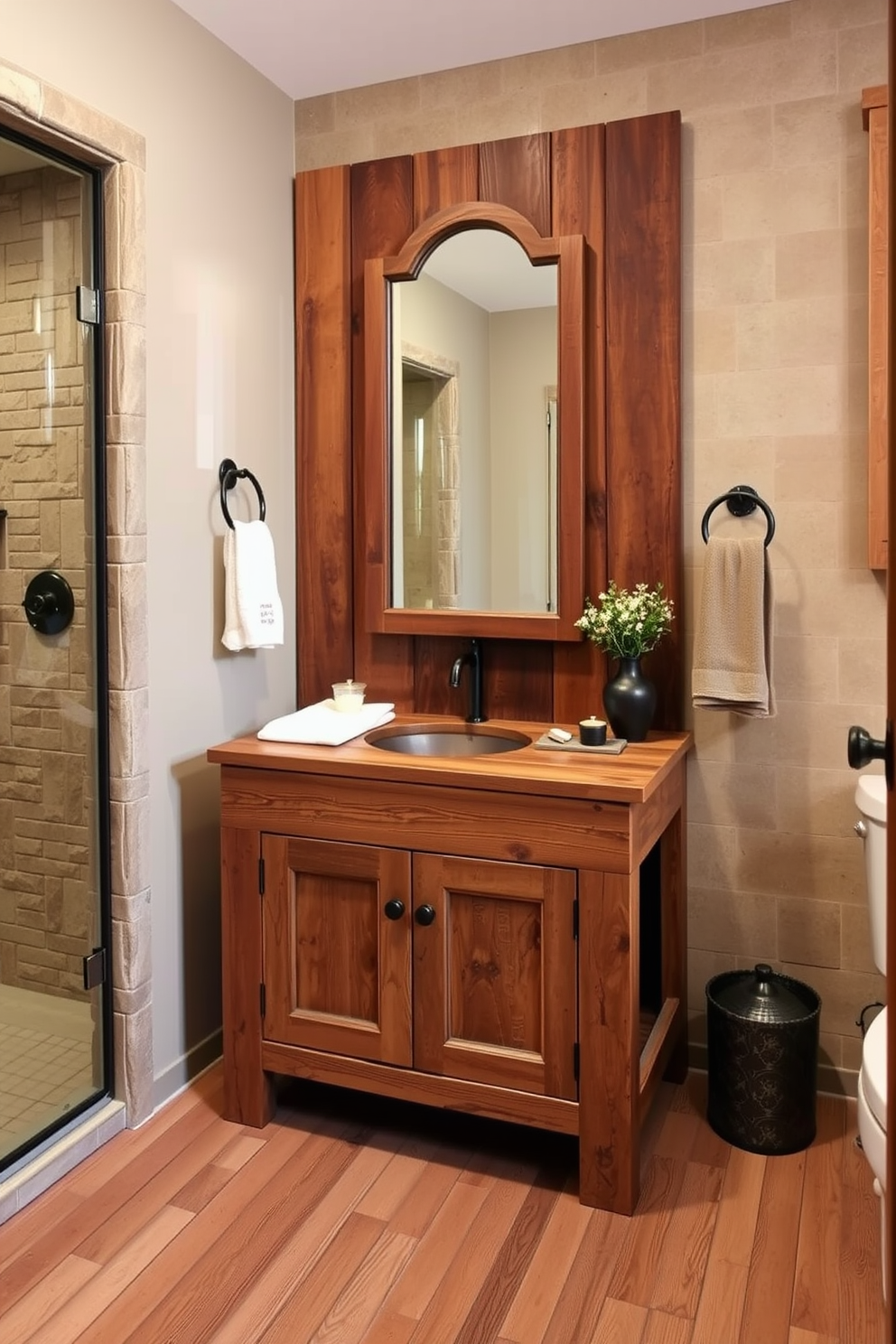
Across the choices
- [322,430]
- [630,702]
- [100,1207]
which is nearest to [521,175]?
[322,430]

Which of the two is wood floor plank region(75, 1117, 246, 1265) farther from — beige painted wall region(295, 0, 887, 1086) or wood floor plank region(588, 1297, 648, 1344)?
beige painted wall region(295, 0, 887, 1086)

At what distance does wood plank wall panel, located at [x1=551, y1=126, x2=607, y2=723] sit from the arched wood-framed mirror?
38mm

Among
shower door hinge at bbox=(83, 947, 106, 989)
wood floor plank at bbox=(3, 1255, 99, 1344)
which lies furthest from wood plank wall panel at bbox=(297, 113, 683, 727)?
wood floor plank at bbox=(3, 1255, 99, 1344)

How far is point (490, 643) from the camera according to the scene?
265cm

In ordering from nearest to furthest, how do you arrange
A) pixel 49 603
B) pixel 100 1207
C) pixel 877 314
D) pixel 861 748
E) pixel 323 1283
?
pixel 861 748
pixel 323 1283
pixel 100 1207
pixel 49 603
pixel 877 314

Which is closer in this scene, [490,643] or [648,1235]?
[648,1235]

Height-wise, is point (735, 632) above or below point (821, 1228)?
above

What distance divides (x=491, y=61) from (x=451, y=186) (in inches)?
12.5

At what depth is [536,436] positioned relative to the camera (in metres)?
2.53

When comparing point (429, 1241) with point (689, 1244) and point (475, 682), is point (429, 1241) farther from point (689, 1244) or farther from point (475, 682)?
point (475, 682)

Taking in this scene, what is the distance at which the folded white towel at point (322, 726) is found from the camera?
2318mm

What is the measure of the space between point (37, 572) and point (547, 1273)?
1.60 m

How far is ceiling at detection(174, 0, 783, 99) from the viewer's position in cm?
233

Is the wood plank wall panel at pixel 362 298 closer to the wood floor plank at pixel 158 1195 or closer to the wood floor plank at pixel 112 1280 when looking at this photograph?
the wood floor plank at pixel 158 1195
